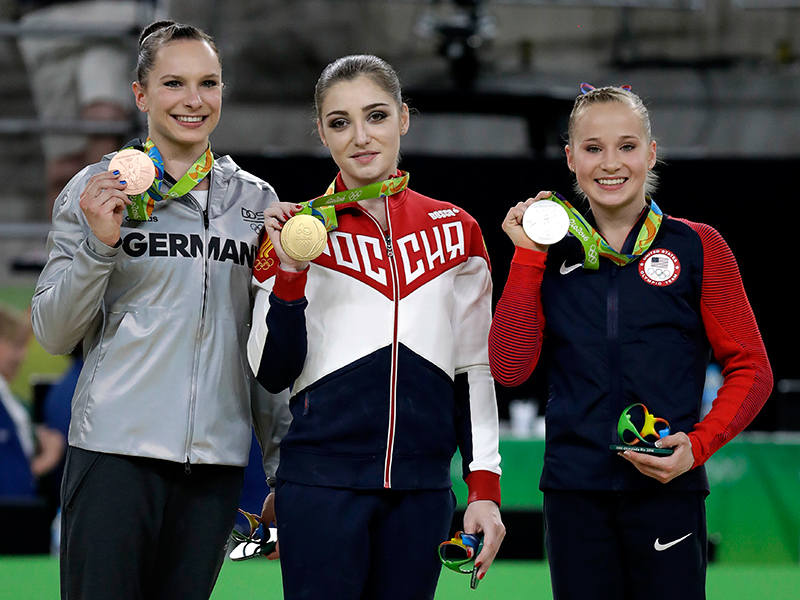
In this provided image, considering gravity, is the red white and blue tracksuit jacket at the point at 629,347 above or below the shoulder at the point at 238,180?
below

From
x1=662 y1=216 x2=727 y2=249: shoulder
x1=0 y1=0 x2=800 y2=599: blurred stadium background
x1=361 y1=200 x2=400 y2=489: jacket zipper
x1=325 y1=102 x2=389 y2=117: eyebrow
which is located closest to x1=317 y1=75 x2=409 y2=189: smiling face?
x1=325 y1=102 x2=389 y2=117: eyebrow

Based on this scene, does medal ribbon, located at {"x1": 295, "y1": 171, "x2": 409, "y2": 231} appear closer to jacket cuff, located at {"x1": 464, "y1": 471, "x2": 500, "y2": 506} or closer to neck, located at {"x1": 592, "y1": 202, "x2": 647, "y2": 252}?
neck, located at {"x1": 592, "y1": 202, "x2": 647, "y2": 252}

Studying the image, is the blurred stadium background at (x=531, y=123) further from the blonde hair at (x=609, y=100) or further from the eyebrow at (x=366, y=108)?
the eyebrow at (x=366, y=108)

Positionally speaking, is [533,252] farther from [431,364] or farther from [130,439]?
[130,439]

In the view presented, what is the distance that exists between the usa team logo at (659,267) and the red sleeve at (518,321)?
0.75 ft

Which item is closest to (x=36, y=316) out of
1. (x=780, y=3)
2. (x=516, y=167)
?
(x=516, y=167)

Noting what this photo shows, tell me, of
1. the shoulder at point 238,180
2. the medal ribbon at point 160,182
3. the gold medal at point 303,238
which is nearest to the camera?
the gold medal at point 303,238

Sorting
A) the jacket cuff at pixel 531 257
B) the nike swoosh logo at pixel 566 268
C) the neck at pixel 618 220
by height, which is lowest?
the nike swoosh logo at pixel 566 268

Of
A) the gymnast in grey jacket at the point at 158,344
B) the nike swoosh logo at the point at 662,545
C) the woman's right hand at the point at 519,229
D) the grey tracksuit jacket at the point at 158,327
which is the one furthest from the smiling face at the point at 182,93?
the nike swoosh logo at the point at 662,545

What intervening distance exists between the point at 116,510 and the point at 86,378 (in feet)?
1.00

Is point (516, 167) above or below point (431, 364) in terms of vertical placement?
above

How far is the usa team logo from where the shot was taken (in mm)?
2121

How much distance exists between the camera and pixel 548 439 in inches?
84.9

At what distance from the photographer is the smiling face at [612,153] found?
2.17 meters
